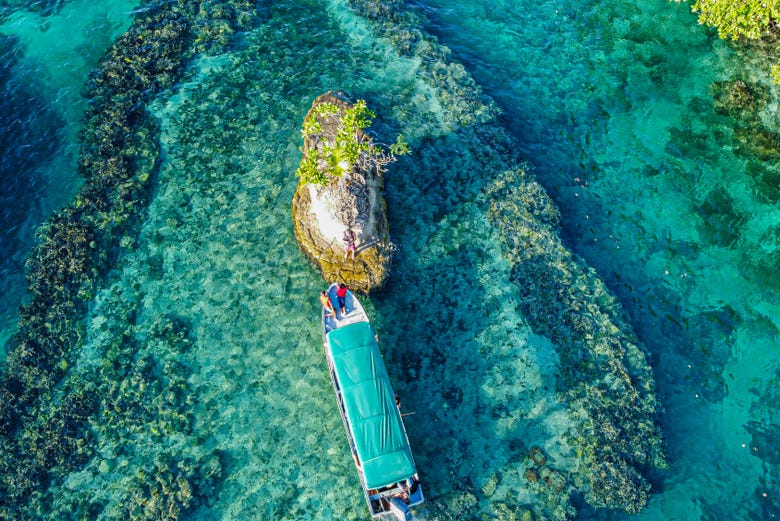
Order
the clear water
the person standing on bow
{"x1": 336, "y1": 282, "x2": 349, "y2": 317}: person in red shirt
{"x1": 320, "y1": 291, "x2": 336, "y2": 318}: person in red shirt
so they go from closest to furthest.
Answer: {"x1": 320, "y1": 291, "x2": 336, "y2": 318}: person in red shirt < {"x1": 336, "y1": 282, "x2": 349, "y2": 317}: person in red shirt < the person standing on bow < the clear water

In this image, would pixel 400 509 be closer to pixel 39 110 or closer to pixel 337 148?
pixel 337 148

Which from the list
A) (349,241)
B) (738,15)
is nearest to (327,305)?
(349,241)

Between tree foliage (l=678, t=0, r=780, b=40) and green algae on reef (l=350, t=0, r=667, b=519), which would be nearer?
green algae on reef (l=350, t=0, r=667, b=519)

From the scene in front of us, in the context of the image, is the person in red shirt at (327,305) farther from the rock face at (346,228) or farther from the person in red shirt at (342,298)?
the rock face at (346,228)

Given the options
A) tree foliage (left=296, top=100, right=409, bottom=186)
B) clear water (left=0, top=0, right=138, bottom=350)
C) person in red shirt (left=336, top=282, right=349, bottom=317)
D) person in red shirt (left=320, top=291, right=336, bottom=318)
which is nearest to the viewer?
person in red shirt (left=320, top=291, right=336, bottom=318)

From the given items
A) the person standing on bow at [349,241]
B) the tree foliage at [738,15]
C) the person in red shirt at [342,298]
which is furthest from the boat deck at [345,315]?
the tree foliage at [738,15]

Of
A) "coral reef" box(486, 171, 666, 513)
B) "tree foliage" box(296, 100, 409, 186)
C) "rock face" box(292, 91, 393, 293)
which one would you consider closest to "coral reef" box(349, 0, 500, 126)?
"coral reef" box(486, 171, 666, 513)

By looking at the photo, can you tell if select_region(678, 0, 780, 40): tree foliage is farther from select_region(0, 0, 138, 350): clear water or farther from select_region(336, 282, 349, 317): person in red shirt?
select_region(0, 0, 138, 350): clear water

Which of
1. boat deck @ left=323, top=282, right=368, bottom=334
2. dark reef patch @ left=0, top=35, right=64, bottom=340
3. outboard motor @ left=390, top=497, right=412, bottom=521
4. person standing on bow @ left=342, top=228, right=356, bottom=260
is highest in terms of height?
dark reef patch @ left=0, top=35, right=64, bottom=340
